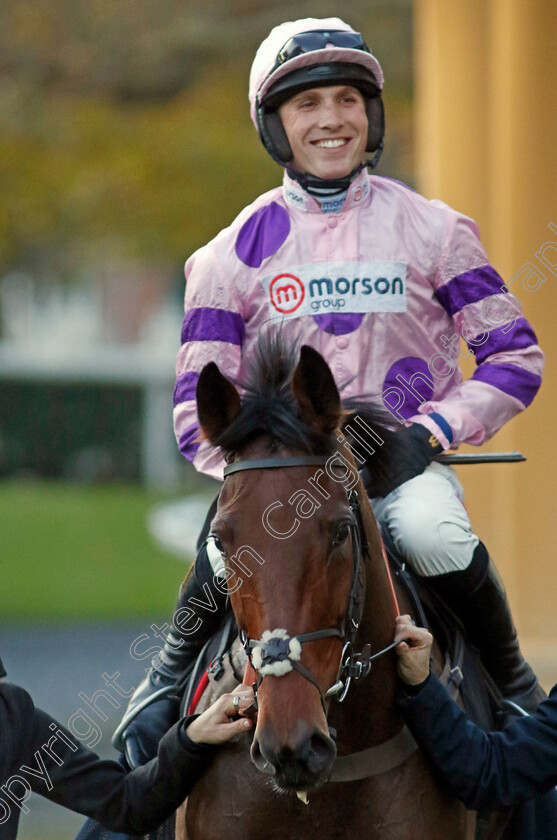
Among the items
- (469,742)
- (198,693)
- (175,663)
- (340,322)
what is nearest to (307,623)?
(469,742)

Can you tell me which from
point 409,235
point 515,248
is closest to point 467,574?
point 409,235

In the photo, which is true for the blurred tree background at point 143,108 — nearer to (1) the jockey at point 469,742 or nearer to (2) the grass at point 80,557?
(2) the grass at point 80,557

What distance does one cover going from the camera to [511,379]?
3.32 meters

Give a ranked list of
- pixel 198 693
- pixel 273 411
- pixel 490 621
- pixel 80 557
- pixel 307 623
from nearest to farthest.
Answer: pixel 307 623
pixel 273 411
pixel 198 693
pixel 490 621
pixel 80 557

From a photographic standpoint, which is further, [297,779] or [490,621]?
[490,621]

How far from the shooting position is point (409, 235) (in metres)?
Result: 3.48

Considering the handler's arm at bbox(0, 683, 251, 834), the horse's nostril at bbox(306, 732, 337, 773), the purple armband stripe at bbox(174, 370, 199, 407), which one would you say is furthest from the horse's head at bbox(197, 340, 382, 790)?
the purple armband stripe at bbox(174, 370, 199, 407)

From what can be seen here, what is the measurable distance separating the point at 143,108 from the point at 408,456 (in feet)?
40.8

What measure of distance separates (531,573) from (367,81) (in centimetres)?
500

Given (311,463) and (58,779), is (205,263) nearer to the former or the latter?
(311,463)

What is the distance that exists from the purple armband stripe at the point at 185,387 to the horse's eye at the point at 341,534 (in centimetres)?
90

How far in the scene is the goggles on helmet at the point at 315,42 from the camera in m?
3.45

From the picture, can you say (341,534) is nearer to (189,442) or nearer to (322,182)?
(189,442)

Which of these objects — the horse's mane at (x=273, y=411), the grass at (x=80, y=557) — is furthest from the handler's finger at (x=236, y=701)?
the grass at (x=80, y=557)
